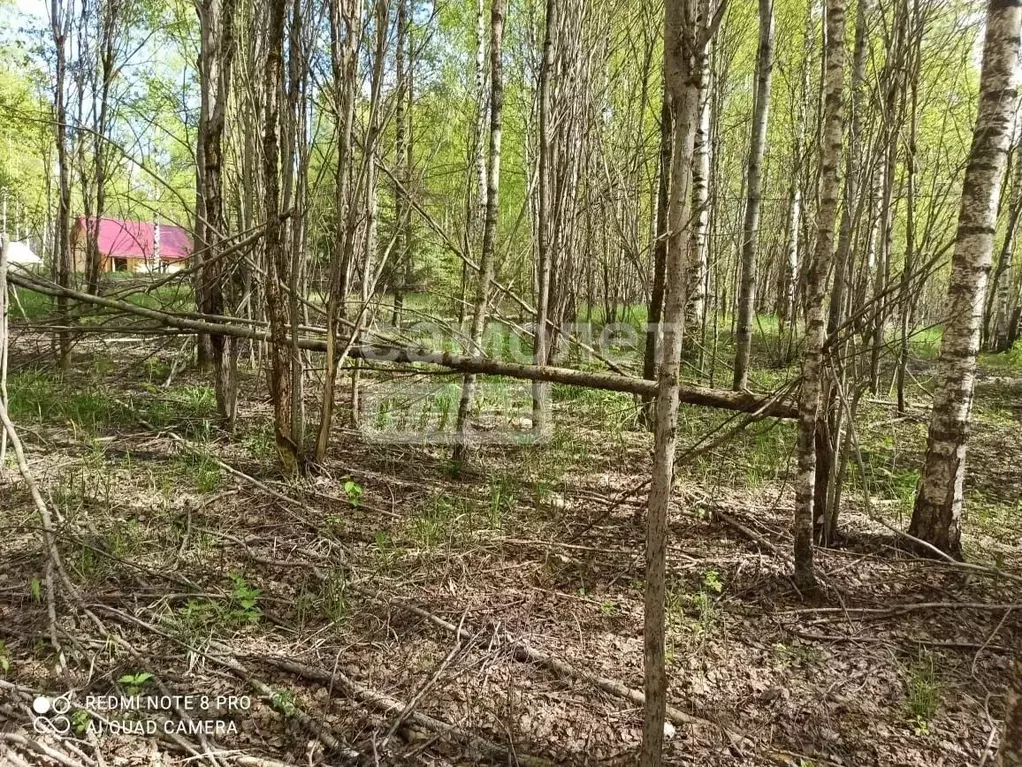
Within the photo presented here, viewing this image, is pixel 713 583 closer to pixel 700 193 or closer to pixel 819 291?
pixel 819 291

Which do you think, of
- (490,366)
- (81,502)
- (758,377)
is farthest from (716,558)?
(758,377)

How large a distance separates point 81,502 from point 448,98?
11.1 m

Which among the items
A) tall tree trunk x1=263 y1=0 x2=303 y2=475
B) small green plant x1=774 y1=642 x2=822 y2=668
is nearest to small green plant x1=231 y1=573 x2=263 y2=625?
tall tree trunk x1=263 y1=0 x2=303 y2=475

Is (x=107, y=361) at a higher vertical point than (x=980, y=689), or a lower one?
higher

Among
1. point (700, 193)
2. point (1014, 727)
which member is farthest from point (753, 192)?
point (1014, 727)

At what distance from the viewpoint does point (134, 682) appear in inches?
70.1

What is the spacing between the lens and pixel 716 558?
2799mm

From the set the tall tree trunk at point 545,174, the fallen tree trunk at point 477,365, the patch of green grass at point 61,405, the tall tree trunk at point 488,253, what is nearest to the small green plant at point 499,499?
the tall tree trunk at point 488,253

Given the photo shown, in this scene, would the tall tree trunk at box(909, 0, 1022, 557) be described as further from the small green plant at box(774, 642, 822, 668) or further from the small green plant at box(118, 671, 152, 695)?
the small green plant at box(118, 671, 152, 695)

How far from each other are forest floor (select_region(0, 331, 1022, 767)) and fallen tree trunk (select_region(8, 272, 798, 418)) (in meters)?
0.64

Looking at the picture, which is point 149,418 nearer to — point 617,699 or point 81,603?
point 81,603

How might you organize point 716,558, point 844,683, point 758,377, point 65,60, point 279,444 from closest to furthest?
1. point 844,683
2. point 716,558
3. point 279,444
4. point 65,60
5. point 758,377

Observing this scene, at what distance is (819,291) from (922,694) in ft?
4.90

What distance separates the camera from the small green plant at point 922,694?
1779mm
